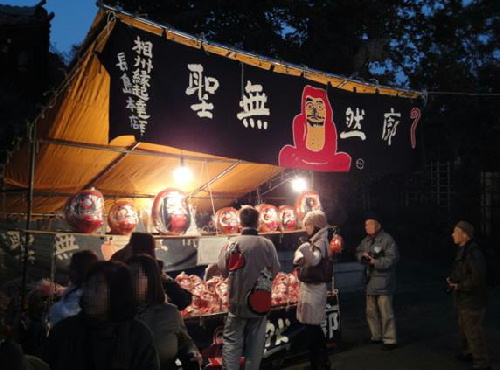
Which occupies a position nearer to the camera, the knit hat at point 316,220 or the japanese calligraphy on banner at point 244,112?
the japanese calligraphy on banner at point 244,112

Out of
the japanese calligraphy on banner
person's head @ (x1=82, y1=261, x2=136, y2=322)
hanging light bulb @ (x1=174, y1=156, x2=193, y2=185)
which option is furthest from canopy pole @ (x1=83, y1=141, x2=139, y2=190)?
person's head @ (x1=82, y1=261, x2=136, y2=322)

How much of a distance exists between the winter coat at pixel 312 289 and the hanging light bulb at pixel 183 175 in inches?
86.3

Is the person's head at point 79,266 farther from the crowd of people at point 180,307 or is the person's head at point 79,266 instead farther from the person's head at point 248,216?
the person's head at point 248,216

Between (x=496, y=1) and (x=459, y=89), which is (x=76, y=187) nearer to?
(x=459, y=89)

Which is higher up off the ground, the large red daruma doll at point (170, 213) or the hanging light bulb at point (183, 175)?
the hanging light bulb at point (183, 175)

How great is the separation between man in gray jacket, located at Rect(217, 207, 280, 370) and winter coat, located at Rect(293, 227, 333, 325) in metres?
0.88

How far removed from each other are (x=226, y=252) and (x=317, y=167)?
220 centimetres

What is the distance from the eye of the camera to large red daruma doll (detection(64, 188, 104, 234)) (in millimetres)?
6574

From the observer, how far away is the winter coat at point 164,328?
13.0 feet

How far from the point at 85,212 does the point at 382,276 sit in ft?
16.7

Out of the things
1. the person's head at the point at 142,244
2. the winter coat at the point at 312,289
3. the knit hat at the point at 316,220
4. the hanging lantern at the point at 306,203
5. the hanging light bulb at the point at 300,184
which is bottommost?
the winter coat at the point at 312,289

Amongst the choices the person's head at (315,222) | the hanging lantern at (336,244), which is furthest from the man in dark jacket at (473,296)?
the person's head at (315,222)

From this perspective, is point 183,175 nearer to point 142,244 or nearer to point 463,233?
point 142,244

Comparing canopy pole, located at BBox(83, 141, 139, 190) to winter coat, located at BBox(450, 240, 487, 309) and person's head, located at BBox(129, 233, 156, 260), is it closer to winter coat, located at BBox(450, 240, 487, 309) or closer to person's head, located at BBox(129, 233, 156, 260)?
person's head, located at BBox(129, 233, 156, 260)
